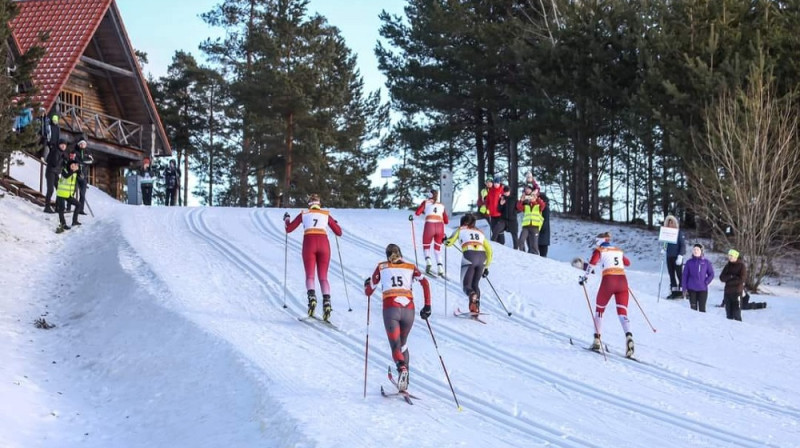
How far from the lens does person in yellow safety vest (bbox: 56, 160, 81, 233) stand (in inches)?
791

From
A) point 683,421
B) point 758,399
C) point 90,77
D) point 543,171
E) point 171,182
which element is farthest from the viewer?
point 543,171

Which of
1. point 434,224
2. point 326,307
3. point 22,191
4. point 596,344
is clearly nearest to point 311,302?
point 326,307

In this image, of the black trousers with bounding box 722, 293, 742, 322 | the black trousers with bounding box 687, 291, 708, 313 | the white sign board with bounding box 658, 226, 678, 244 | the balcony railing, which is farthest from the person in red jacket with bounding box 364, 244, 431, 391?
the balcony railing

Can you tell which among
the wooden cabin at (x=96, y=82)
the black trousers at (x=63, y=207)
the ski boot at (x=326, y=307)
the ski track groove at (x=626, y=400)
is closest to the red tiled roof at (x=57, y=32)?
the wooden cabin at (x=96, y=82)

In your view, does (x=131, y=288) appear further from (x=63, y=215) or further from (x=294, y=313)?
(x=63, y=215)

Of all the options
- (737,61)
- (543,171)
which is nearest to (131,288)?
(737,61)

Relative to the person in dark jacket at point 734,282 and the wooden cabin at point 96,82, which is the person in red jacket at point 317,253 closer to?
the person in dark jacket at point 734,282

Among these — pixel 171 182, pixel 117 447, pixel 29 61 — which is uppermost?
pixel 29 61

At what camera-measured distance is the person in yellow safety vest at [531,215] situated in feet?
65.2

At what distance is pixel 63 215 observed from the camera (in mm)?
20219

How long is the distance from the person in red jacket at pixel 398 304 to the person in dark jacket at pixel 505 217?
1091 cm

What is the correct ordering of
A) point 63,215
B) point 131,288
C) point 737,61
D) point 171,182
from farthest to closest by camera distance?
point 171,182
point 737,61
point 63,215
point 131,288

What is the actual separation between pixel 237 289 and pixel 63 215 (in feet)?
23.6

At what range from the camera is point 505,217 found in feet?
69.8
